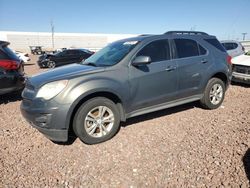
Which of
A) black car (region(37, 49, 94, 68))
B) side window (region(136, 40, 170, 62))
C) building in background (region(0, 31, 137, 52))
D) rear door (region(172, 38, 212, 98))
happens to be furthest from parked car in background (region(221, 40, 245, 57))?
building in background (region(0, 31, 137, 52))

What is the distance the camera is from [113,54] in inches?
179

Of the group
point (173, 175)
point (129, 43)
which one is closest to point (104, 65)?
point (129, 43)

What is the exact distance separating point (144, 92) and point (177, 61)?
1.06m

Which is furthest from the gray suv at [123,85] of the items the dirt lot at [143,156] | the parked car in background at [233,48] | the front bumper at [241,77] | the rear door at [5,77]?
the parked car in background at [233,48]

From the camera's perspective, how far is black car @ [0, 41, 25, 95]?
599cm

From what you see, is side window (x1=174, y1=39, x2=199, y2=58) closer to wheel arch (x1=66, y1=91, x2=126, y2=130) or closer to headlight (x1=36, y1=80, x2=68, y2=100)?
wheel arch (x1=66, y1=91, x2=126, y2=130)

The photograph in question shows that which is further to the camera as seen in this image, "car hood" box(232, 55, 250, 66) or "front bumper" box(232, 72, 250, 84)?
"car hood" box(232, 55, 250, 66)

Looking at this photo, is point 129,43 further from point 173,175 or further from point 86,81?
point 173,175

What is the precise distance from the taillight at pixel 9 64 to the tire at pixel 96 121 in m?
3.60

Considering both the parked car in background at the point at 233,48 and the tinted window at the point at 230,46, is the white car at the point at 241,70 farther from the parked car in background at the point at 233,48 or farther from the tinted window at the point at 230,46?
the tinted window at the point at 230,46

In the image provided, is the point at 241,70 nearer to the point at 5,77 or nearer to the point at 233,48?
the point at 233,48

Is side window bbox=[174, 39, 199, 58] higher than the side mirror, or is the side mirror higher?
side window bbox=[174, 39, 199, 58]

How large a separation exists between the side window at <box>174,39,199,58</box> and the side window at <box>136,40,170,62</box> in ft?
0.97

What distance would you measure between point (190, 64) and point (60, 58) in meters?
14.5
